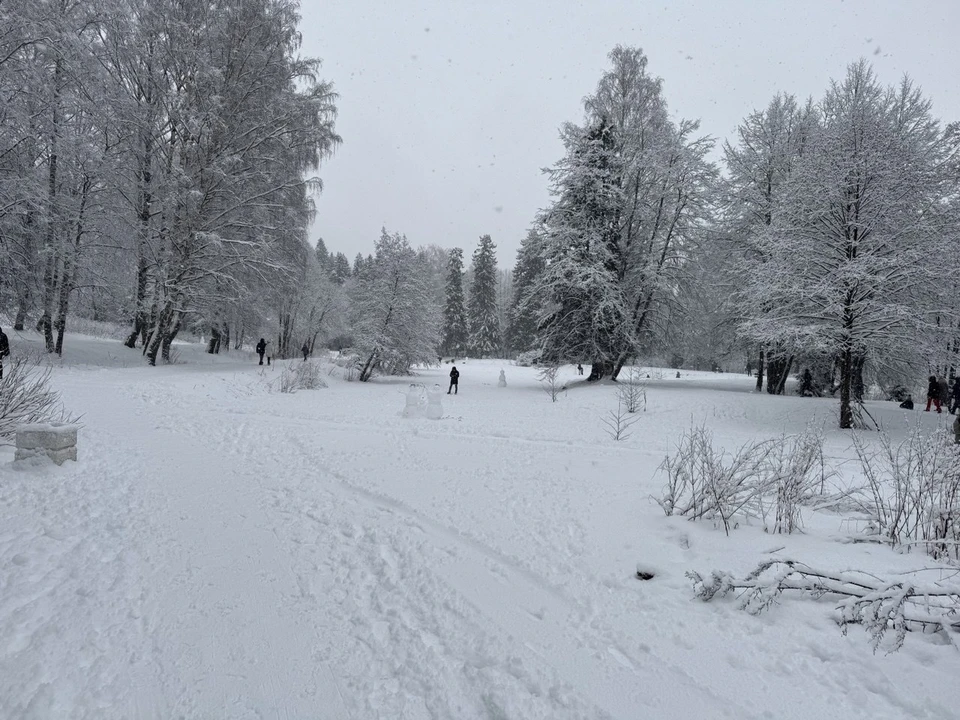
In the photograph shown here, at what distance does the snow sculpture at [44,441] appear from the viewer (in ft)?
16.8

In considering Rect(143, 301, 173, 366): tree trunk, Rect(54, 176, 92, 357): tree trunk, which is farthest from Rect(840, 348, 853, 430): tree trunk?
Rect(54, 176, 92, 357): tree trunk

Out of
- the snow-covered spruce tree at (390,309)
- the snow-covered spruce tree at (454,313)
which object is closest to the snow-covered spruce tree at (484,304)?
the snow-covered spruce tree at (454,313)

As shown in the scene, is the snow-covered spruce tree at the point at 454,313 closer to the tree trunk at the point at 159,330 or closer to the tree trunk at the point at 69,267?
the tree trunk at the point at 159,330

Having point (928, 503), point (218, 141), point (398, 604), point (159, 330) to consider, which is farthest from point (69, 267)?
point (928, 503)

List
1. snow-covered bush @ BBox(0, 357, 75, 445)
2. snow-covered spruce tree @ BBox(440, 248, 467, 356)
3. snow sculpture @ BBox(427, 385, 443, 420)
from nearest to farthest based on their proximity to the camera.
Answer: snow-covered bush @ BBox(0, 357, 75, 445) → snow sculpture @ BBox(427, 385, 443, 420) → snow-covered spruce tree @ BBox(440, 248, 467, 356)

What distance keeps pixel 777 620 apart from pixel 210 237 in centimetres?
1763

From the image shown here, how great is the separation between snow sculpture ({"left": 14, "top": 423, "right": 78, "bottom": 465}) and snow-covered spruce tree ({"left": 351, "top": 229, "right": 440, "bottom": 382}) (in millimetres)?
16788

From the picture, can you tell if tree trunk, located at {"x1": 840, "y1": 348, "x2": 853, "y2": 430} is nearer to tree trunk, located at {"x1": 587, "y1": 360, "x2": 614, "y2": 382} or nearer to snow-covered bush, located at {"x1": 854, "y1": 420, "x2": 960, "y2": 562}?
tree trunk, located at {"x1": 587, "y1": 360, "x2": 614, "y2": 382}

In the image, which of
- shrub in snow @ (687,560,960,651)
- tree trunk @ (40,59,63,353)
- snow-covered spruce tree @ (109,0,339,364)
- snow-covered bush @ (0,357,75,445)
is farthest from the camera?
snow-covered spruce tree @ (109,0,339,364)

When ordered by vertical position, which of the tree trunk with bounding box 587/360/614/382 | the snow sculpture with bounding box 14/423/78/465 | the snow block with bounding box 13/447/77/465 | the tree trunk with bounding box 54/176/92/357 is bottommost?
the snow block with bounding box 13/447/77/465

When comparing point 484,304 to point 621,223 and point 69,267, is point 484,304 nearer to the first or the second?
point 621,223

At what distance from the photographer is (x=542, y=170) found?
66.6 feet

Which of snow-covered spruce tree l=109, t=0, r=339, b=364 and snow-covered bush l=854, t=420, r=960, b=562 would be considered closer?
snow-covered bush l=854, t=420, r=960, b=562

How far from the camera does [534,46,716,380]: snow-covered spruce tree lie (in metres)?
18.4
